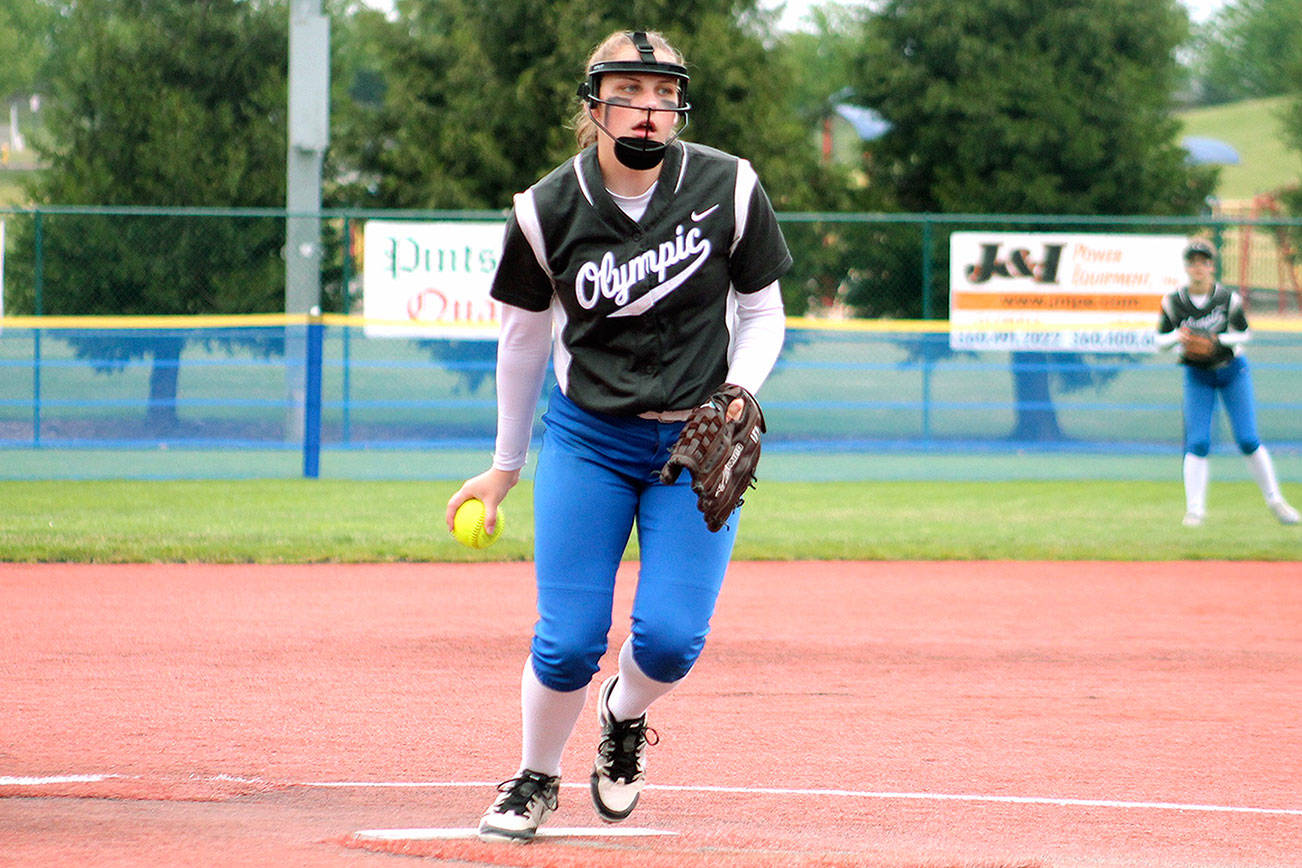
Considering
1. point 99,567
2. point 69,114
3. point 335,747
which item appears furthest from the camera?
point 69,114

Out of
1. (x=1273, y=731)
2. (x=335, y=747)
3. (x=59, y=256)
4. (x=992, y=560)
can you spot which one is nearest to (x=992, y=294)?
(x=992, y=560)

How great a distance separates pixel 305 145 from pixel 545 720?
45.8ft

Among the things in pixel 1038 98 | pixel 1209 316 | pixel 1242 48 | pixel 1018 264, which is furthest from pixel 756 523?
pixel 1242 48

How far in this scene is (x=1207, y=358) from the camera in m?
11.1

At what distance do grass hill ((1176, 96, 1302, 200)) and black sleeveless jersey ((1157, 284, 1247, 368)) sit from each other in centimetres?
5509

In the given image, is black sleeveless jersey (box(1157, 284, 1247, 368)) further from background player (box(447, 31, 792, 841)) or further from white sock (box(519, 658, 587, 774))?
white sock (box(519, 658, 587, 774))

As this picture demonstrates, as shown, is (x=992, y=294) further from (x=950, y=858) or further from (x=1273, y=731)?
(x=950, y=858)

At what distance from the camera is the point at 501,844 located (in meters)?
4.04

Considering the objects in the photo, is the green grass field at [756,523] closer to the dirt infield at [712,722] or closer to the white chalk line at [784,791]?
the dirt infield at [712,722]

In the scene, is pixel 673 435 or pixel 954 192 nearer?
pixel 673 435

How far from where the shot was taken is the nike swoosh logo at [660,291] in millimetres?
3906

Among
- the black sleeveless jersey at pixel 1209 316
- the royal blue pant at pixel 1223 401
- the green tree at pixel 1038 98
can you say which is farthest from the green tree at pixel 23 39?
the royal blue pant at pixel 1223 401

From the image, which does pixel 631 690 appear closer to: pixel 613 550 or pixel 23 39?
pixel 613 550

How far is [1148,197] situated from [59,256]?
13127 mm
